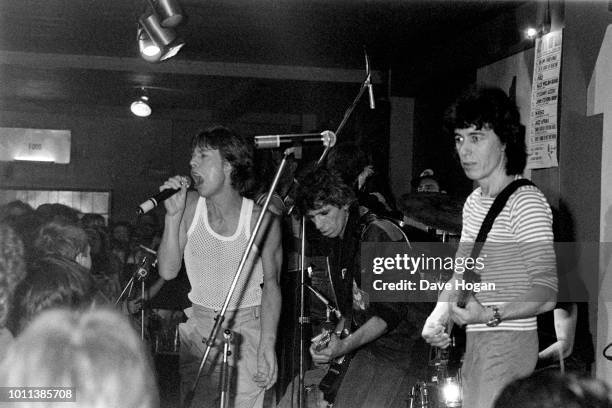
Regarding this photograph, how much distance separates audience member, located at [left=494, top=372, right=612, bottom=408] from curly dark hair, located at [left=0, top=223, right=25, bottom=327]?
1.29m

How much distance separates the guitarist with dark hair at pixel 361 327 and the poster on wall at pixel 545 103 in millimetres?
1665

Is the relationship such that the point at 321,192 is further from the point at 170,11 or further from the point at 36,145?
the point at 36,145

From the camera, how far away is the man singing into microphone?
3025 millimetres

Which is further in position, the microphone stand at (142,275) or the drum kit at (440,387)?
the microphone stand at (142,275)

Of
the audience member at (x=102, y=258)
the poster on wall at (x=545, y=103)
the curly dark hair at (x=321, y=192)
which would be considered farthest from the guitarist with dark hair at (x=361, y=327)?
the audience member at (x=102, y=258)

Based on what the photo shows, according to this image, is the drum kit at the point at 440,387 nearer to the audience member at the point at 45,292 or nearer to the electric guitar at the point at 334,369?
the electric guitar at the point at 334,369

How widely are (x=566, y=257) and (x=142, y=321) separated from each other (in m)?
2.41

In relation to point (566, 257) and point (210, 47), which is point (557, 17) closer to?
point (566, 257)

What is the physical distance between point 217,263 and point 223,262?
22 millimetres

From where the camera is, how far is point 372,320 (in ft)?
9.57

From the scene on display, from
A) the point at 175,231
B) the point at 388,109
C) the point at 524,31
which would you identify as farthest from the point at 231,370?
the point at 388,109

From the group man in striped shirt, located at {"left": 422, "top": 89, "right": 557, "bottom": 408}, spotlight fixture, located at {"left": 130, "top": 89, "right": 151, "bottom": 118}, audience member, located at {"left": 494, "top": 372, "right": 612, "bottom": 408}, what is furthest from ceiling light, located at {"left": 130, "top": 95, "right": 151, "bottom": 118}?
audience member, located at {"left": 494, "top": 372, "right": 612, "bottom": 408}

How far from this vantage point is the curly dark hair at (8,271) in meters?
1.99

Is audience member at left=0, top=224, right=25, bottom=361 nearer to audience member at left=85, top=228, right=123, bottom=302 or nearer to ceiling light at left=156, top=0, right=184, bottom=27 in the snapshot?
ceiling light at left=156, top=0, right=184, bottom=27
